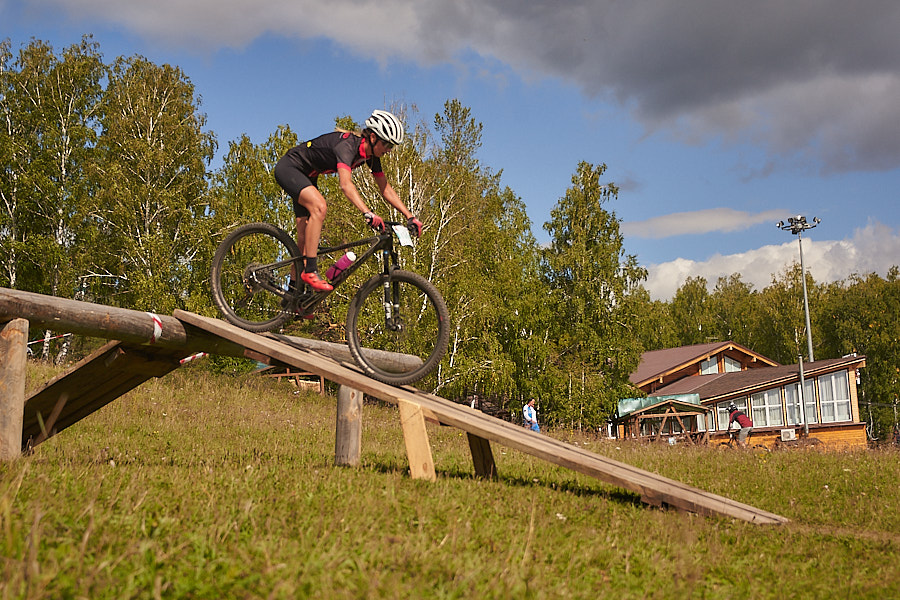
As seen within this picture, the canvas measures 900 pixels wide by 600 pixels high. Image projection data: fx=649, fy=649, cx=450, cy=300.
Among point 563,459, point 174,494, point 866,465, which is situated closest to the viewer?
point 174,494

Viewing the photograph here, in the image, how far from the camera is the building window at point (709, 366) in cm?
4738

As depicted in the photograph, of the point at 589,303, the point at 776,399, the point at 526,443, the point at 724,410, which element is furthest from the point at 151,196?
the point at 776,399

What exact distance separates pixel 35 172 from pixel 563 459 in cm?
2977

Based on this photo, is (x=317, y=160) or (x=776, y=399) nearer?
(x=317, y=160)

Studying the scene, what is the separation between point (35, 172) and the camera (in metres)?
27.7

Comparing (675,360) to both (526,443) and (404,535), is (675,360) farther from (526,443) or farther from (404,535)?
(404,535)

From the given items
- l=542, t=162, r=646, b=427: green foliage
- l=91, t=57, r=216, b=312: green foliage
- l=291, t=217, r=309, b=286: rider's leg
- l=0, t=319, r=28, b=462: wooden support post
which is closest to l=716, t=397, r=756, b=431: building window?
l=542, t=162, r=646, b=427: green foliage

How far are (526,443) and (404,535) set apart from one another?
1959 mm

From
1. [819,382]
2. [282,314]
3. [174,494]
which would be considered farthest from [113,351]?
[819,382]

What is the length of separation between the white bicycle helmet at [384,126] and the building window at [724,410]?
128 feet

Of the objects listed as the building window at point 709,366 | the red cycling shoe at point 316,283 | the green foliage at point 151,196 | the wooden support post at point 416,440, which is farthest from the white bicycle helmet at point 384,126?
the building window at point 709,366

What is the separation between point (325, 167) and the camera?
691 centimetres

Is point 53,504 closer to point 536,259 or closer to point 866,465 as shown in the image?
point 866,465

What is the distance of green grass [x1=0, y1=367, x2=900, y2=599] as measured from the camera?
9.24 ft
